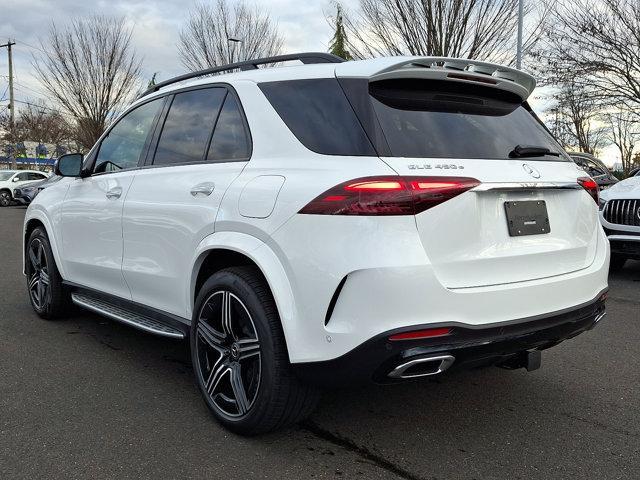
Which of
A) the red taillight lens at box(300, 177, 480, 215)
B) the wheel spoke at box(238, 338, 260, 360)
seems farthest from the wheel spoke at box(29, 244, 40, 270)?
the red taillight lens at box(300, 177, 480, 215)

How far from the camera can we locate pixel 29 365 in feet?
12.5

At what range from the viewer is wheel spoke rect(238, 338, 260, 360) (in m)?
2.61

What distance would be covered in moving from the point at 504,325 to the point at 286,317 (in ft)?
2.98

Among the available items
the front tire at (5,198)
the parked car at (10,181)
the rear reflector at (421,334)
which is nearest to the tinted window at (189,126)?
the rear reflector at (421,334)

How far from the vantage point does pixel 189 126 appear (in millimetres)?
3408

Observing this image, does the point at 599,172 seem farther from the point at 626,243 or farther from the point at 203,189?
Answer: the point at 203,189

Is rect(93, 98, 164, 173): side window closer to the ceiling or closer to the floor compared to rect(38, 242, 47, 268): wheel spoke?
closer to the ceiling

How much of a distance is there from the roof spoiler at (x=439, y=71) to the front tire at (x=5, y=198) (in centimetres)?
2622

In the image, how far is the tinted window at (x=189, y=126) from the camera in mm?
3236

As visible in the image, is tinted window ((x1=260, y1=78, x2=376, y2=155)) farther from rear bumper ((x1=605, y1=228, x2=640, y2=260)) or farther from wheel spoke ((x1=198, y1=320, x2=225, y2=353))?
rear bumper ((x1=605, y1=228, x2=640, y2=260))

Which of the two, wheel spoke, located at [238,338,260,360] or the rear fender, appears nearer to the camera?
the rear fender

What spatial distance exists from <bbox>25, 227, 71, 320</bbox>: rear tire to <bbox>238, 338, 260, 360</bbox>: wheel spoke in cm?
271

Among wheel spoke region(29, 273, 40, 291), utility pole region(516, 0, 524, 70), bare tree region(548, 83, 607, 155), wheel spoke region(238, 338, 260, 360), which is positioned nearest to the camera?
wheel spoke region(238, 338, 260, 360)

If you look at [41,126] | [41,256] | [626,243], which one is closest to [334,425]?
[41,256]
